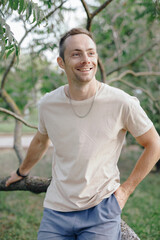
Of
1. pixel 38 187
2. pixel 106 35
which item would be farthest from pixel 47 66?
pixel 38 187

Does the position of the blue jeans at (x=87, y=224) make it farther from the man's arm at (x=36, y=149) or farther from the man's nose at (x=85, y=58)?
the man's nose at (x=85, y=58)

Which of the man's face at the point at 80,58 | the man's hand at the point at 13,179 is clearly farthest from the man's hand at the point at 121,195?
the man's hand at the point at 13,179

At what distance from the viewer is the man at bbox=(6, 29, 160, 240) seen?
1.79 metres

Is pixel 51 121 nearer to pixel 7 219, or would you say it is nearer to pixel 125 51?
pixel 7 219

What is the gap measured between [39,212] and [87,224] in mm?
3235

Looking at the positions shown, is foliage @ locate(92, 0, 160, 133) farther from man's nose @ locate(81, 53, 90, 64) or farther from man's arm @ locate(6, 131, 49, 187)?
man's nose @ locate(81, 53, 90, 64)

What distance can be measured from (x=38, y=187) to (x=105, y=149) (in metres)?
0.99

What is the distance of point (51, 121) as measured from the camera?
1965mm

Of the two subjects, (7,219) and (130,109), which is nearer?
(130,109)

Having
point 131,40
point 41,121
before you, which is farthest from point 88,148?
point 131,40

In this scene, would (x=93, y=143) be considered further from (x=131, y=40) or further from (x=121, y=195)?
(x=131, y=40)

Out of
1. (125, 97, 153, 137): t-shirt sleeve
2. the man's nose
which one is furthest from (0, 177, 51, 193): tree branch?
the man's nose

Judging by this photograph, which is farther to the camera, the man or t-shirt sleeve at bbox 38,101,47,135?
t-shirt sleeve at bbox 38,101,47,135

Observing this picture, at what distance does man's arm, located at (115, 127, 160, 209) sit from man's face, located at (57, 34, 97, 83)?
54 centimetres
